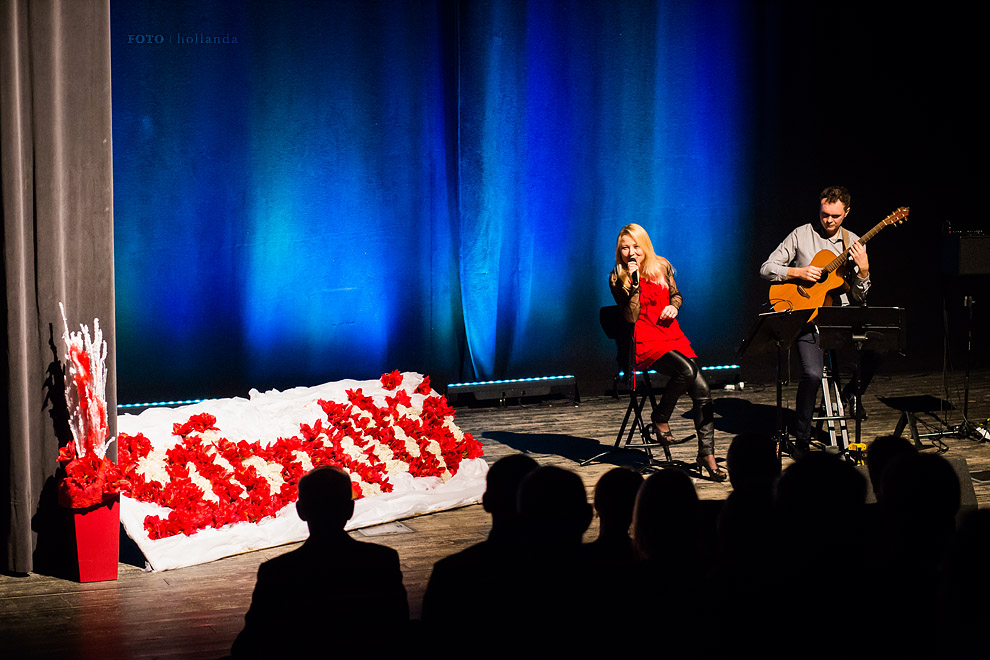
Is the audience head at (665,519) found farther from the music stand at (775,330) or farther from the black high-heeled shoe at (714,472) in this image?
the black high-heeled shoe at (714,472)

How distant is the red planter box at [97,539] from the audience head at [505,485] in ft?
7.58

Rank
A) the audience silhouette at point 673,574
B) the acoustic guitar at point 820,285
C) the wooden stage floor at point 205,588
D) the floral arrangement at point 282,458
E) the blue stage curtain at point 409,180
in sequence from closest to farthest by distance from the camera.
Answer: the audience silhouette at point 673,574
the wooden stage floor at point 205,588
the floral arrangement at point 282,458
the acoustic guitar at point 820,285
the blue stage curtain at point 409,180

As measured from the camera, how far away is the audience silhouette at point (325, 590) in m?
2.55

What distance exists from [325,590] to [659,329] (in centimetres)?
375

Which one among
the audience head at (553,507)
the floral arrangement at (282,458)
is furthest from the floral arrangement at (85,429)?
the audience head at (553,507)

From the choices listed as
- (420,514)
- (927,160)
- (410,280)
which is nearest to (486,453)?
(420,514)

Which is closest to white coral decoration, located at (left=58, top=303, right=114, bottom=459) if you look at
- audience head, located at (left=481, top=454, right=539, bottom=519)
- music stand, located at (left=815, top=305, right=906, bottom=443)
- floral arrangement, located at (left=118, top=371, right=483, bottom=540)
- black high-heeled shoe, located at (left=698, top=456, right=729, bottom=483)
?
floral arrangement, located at (left=118, top=371, right=483, bottom=540)

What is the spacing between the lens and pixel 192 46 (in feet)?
24.5

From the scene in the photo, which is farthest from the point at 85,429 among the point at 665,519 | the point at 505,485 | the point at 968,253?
the point at 968,253

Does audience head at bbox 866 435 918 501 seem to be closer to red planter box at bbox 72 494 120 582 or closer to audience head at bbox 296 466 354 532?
audience head at bbox 296 466 354 532

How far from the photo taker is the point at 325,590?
2.63 meters

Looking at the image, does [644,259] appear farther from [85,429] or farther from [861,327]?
[85,429]

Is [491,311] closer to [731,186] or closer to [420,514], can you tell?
[731,186]

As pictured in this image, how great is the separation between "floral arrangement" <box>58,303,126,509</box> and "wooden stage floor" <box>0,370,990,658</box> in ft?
1.33
